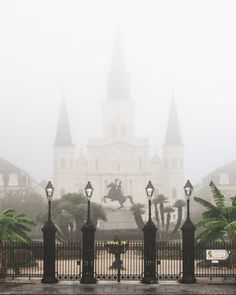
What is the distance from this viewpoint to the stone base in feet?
202

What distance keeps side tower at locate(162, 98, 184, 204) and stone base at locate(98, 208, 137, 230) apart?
2921 inches

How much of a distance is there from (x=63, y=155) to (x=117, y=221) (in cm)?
7730

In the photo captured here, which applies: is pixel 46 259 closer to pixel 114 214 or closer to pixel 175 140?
pixel 114 214

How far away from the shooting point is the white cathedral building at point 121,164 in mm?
135500

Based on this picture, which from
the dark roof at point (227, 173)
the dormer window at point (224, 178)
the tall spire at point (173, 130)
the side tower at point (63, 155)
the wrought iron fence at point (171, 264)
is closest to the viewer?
the wrought iron fence at point (171, 264)

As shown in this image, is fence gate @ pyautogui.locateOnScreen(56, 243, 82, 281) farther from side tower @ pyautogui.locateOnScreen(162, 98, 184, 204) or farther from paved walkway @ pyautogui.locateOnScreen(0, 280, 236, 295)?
side tower @ pyautogui.locateOnScreen(162, 98, 184, 204)

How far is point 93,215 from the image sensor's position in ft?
171

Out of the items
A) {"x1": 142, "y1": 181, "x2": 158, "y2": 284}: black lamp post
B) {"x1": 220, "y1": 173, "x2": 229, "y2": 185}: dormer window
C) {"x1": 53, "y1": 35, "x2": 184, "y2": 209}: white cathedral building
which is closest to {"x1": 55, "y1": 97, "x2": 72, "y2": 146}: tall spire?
{"x1": 53, "y1": 35, "x2": 184, "y2": 209}: white cathedral building

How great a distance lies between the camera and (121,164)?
13612cm

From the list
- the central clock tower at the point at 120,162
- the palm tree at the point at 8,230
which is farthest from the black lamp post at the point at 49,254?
the central clock tower at the point at 120,162

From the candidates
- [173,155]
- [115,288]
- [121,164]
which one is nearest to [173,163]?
[173,155]

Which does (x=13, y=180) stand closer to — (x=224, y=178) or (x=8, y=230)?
(x=224, y=178)

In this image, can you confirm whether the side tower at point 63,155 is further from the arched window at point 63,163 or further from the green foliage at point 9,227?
the green foliage at point 9,227

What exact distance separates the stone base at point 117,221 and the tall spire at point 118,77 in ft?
291
